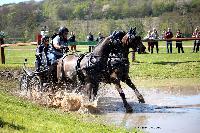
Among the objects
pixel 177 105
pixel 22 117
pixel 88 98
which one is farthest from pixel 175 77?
pixel 22 117

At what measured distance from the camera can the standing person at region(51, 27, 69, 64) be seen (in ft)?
48.4

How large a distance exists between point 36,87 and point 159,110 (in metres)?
4.34

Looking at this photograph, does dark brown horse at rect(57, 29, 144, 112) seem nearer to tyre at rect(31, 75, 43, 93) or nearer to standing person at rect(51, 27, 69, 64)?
standing person at rect(51, 27, 69, 64)

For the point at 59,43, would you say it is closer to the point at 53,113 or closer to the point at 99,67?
the point at 99,67

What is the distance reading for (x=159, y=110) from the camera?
13.3m

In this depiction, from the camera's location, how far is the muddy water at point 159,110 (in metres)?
11.0

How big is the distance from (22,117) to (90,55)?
421 cm

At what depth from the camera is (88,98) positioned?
1355 cm

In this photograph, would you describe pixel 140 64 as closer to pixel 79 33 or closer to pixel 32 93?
pixel 32 93

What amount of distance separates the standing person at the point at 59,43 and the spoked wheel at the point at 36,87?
0.93 m

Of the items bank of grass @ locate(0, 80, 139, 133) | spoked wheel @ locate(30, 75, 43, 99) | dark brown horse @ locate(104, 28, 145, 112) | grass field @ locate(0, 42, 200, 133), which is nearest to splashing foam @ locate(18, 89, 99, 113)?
spoked wheel @ locate(30, 75, 43, 99)

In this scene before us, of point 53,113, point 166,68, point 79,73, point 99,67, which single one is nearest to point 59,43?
point 79,73

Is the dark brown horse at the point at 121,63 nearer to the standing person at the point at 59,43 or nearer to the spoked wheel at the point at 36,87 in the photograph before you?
the standing person at the point at 59,43

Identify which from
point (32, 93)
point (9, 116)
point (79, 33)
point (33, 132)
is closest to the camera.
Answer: point (33, 132)
